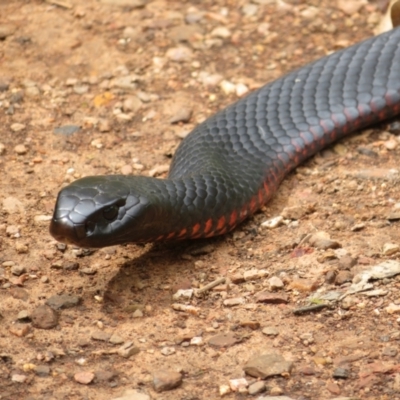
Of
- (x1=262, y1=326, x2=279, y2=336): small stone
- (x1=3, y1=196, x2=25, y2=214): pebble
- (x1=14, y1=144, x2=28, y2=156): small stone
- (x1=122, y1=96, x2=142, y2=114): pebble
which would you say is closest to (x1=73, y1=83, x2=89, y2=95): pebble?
(x1=122, y1=96, x2=142, y2=114): pebble

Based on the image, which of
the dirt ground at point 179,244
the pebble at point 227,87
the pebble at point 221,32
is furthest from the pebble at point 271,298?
the pebble at point 221,32

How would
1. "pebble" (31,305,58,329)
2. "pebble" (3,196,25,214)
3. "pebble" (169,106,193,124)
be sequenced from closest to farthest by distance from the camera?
"pebble" (31,305,58,329) < "pebble" (3,196,25,214) < "pebble" (169,106,193,124)

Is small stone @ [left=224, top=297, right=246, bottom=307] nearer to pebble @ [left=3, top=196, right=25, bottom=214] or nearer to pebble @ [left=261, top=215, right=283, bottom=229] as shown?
pebble @ [left=261, top=215, right=283, bottom=229]

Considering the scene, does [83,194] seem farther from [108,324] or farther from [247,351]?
[247,351]

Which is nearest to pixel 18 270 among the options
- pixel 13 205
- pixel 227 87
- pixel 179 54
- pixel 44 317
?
pixel 44 317

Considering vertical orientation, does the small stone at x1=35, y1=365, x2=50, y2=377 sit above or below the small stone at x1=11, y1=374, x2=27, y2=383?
below

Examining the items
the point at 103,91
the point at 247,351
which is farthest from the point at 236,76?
the point at 247,351
